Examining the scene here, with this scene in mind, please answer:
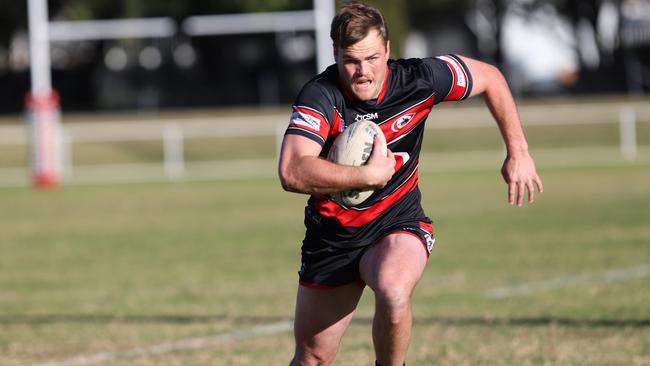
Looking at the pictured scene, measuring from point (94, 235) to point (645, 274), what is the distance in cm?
832

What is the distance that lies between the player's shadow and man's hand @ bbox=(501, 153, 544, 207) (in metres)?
2.74

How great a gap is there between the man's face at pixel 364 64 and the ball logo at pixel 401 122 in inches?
10.7

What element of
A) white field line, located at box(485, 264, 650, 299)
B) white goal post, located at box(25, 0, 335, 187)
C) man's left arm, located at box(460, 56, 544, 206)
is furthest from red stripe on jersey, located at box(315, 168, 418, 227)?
white goal post, located at box(25, 0, 335, 187)

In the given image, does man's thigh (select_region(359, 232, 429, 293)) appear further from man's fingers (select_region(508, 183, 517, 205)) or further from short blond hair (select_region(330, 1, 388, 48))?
short blond hair (select_region(330, 1, 388, 48))

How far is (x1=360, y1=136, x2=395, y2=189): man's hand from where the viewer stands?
192 inches

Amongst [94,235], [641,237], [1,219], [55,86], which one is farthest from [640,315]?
[55,86]

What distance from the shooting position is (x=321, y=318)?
5.48 m

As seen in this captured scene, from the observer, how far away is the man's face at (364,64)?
16.8ft

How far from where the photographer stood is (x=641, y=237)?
13.6 meters

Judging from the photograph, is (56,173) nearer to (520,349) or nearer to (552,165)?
(552,165)

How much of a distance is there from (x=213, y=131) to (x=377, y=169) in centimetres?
2968

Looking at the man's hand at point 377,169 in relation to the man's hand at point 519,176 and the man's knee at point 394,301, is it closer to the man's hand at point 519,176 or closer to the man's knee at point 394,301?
the man's knee at point 394,301

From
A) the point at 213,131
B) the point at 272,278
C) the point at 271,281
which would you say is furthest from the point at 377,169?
the point at 213,131

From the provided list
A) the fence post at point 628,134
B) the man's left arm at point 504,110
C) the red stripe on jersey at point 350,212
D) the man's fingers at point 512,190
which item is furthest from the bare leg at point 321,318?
the fence post at point 628,134
